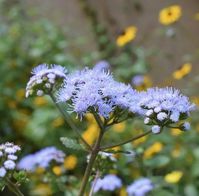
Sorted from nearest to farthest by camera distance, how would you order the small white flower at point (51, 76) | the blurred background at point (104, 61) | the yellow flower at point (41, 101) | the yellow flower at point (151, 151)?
the small white flower at point (51, 76)
the yellow flower at point (151, 151)
the blurred background at point (104, 61)
the yellow flower at point (41, 101)

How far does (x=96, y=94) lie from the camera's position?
1263mm

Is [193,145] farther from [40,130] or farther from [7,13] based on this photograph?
[7,13]

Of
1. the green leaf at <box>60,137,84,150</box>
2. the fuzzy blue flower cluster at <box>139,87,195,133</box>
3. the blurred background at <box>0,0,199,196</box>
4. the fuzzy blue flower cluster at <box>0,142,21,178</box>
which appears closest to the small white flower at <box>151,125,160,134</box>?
the fuzzy blue flower cluster at <box>139,87,195,133</box>

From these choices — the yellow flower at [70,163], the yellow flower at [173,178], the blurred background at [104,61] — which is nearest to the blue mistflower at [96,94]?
the blurred background at [104,61]

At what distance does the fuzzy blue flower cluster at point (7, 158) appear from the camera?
130cm

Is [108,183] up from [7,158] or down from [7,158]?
up

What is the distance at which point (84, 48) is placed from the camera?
4652mm

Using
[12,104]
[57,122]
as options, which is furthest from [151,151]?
[12,104]

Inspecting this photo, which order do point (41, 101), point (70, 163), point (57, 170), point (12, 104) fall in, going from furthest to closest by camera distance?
point (12, 104)
point (41, 101)
point (70, 163)
point (57, 170)

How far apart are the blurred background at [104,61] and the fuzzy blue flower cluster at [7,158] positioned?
0.68 metres

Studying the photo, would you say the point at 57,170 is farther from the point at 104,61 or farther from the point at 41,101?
the point at 104,61

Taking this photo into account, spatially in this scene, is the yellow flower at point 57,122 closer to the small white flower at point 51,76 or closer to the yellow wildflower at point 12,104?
the yellow wildflower at point 12,104

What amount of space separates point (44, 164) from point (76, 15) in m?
3.06

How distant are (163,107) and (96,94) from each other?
5.6 inches
